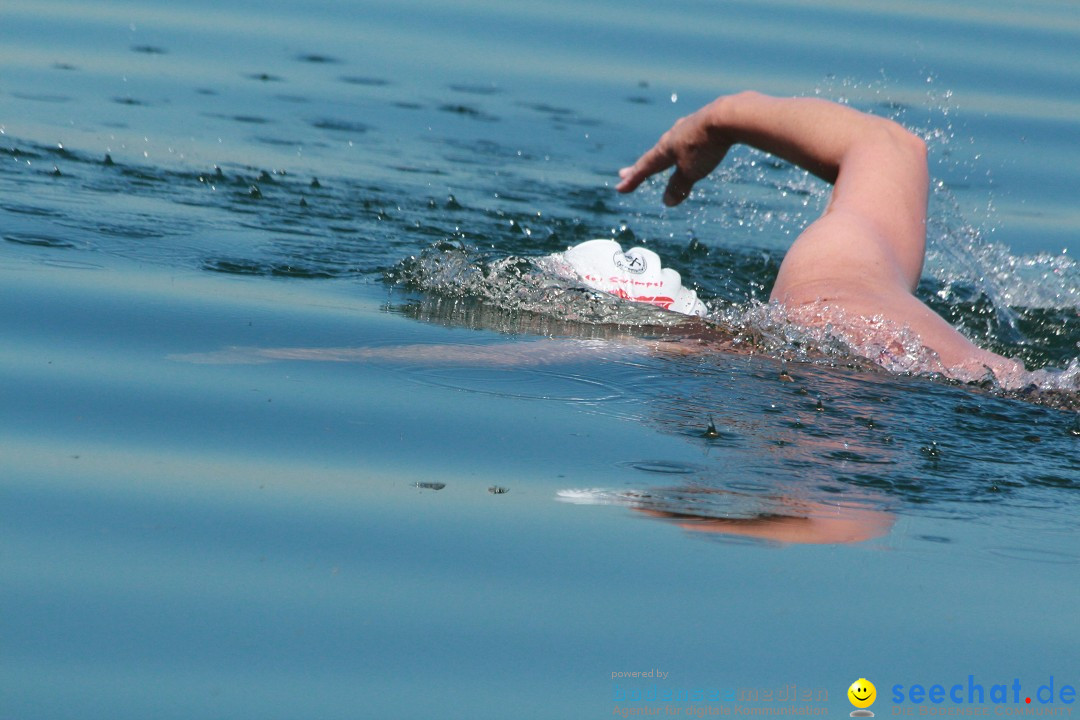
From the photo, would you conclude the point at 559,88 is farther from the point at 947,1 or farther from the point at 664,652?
the point at 664,652

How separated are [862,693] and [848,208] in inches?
79.1

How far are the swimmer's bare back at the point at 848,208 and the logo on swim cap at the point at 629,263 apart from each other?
208 millimetres

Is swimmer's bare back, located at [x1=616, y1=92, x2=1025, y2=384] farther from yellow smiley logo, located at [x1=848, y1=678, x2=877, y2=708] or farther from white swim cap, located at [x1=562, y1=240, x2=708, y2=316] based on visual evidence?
yellow smiley logo, located at [x1=848, y1=678, x2=877, y2=708]

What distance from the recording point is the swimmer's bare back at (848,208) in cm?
338

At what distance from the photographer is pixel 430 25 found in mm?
8664

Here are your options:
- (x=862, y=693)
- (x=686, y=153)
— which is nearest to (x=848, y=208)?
(x=686, y=153)

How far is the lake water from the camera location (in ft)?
6.66

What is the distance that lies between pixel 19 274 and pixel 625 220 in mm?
2594

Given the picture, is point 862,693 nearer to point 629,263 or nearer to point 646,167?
point 629,263

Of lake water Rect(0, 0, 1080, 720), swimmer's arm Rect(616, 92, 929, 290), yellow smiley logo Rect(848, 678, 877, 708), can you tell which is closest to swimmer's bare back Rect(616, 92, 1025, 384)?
swimmer's arm Rect(616, 92, 929, 290)

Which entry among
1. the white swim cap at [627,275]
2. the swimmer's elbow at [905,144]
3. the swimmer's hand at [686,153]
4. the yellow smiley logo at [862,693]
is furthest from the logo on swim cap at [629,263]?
the yellow smiley logo at [862,693]

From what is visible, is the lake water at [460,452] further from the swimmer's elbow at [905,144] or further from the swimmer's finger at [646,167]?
the swimmer's elbow at [905,144]

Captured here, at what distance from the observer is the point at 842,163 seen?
3959mm

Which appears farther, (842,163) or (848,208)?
(842,163)
